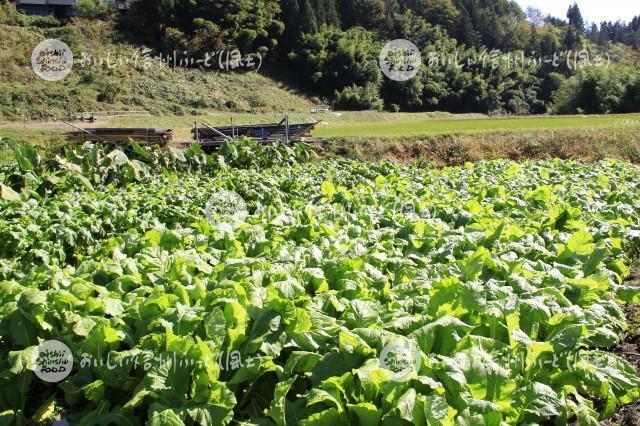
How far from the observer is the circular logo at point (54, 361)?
12.1 feet

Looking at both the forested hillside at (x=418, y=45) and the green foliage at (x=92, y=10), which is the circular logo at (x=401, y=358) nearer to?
the forested hillside at (x=418, y=45)

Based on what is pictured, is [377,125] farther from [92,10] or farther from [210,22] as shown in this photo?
[92,10]

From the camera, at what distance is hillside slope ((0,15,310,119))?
42344mm

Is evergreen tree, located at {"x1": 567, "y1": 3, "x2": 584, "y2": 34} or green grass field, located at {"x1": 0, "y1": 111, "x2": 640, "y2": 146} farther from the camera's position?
evergreen tree, located at {"x1": 567, "y1": 3, "x2": 584, "y2": 34}

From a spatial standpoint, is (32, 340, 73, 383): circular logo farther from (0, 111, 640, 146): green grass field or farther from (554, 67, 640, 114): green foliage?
(554, 67, 640, 114): green foliage

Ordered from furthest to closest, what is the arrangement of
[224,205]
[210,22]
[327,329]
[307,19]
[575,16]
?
1. [575,16]
2. [307,19]
3. [210,22]
4. [224,205]
5. [327,329]

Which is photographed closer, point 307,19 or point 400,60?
point 307,19

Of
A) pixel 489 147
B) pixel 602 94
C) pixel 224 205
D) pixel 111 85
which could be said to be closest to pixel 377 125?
pixel 489 147

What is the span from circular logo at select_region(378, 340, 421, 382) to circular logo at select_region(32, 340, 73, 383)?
205 centimetres

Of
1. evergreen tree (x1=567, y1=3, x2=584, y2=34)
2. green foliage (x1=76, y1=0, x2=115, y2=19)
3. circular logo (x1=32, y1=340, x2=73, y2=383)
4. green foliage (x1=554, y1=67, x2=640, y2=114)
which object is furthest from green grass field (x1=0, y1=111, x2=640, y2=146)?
evergreen tree (x1=567, y1=3, x2=584, y2=34)

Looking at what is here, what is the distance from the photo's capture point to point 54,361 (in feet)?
12.2

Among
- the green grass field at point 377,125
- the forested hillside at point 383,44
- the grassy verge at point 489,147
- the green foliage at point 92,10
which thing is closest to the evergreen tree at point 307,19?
the forested hillside at point 383,44

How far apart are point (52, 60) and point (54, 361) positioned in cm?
5539

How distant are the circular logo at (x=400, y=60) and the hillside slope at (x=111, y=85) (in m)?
12.8
